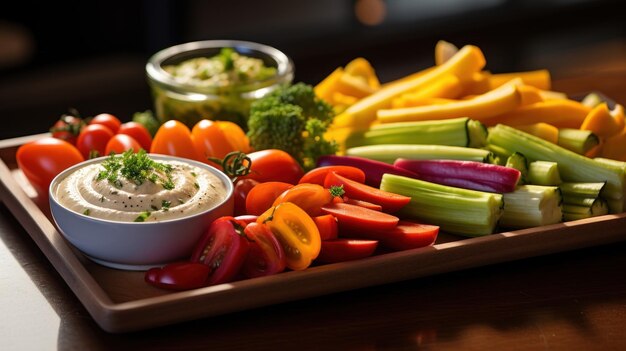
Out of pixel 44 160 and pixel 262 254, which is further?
pixel 44 160

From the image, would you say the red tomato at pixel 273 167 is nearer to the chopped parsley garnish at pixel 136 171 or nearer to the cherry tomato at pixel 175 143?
the cherry tomato at pixel 175 143

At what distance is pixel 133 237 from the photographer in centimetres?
253

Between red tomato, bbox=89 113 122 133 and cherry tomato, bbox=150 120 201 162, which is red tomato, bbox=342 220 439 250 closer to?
cherry tomato, bbox=150 120 201 162

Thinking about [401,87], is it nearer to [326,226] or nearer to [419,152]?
[419,152]

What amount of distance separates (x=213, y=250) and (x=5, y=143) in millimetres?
1331

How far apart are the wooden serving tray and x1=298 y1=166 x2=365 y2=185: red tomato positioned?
331 millimetres

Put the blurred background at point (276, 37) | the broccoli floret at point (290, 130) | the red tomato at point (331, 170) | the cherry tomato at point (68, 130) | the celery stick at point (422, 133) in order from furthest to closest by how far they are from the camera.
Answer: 1. the blurred background at point (276, 37)
2. the cherry tomato at point (68, 130)
3. the broccoli floret at point (290, 130)
4. the celery stick at point (422, 133)
5. the red tomato at point (331, 170)

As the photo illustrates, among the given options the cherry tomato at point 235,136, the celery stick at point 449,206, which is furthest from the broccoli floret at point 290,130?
the celery stick at point 449,206

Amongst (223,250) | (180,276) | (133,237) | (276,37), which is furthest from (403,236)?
(276,37)

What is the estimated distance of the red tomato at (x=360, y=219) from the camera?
262 cm

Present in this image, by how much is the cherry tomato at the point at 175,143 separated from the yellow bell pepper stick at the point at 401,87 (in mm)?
612

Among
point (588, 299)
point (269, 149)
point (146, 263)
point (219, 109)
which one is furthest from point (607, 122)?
point (146, 263)

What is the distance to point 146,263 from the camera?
2600 millimetres

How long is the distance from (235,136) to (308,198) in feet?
2.50
